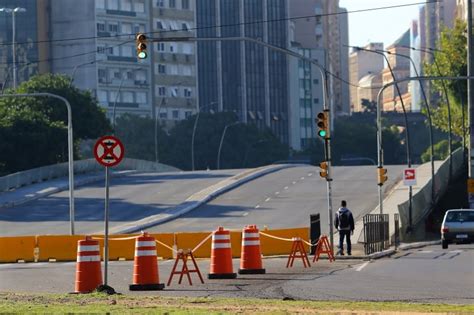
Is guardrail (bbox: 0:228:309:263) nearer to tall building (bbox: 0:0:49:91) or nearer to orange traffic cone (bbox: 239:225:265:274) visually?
orange traffic cone (bbox: 239:225:265:274)

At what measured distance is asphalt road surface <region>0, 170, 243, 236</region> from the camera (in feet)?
208

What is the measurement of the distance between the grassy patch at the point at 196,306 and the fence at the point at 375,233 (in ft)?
61.6

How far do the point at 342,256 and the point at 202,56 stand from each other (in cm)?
15100

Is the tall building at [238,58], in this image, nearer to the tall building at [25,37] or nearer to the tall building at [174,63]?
the tall building at [174,63]

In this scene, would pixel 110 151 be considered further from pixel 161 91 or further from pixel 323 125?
pixel 161 91

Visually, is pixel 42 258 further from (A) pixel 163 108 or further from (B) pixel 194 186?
(A) pixel 163 108

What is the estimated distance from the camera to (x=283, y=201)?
72.2 meters

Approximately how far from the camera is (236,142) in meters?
163

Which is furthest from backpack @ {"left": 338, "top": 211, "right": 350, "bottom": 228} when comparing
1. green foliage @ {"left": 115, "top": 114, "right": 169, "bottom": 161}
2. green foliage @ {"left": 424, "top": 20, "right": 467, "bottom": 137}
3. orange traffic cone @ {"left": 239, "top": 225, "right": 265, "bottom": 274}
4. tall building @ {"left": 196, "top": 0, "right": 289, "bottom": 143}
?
tall building @ {"left": 196, "top": 0, "right": 289, "bottom": 143}

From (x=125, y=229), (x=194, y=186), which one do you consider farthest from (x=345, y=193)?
(x=125, y=229)

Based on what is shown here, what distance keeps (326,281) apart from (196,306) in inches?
291

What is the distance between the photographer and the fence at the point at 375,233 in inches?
1615

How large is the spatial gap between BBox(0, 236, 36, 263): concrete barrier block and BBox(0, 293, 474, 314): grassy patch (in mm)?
20115

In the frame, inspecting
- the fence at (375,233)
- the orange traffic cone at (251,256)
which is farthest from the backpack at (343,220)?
the orange traffic cone at (251,256)
